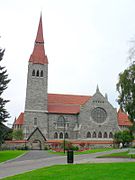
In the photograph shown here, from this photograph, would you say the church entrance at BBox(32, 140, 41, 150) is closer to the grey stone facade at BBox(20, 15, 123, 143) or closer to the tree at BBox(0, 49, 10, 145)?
the grey stone facade at BBox(20, 15, 123, 143)

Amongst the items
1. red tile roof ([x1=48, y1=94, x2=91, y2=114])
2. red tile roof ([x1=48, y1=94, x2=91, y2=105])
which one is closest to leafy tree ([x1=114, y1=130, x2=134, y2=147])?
red tile roof ([x1=48, y1=94, x2=91, y2=114])

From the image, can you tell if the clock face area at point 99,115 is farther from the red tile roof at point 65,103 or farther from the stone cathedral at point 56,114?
the red tile roof at point 65,103

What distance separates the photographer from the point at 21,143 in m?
59.1

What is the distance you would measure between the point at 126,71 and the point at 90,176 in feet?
81.2

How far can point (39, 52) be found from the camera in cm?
7312

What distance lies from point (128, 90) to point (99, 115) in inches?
1533

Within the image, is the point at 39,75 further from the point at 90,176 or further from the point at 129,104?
the point at 90,176

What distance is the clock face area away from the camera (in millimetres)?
72438

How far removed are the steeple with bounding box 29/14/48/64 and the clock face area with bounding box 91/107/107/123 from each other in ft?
57.8

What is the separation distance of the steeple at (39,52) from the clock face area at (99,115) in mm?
17626

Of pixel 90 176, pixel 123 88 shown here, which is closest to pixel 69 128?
pixel 123 88

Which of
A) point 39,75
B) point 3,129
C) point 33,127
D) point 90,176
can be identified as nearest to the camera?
point 90,176

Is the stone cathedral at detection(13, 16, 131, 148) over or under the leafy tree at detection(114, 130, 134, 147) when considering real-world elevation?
over

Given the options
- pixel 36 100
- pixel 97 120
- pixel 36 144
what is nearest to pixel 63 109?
pixel 36 100
